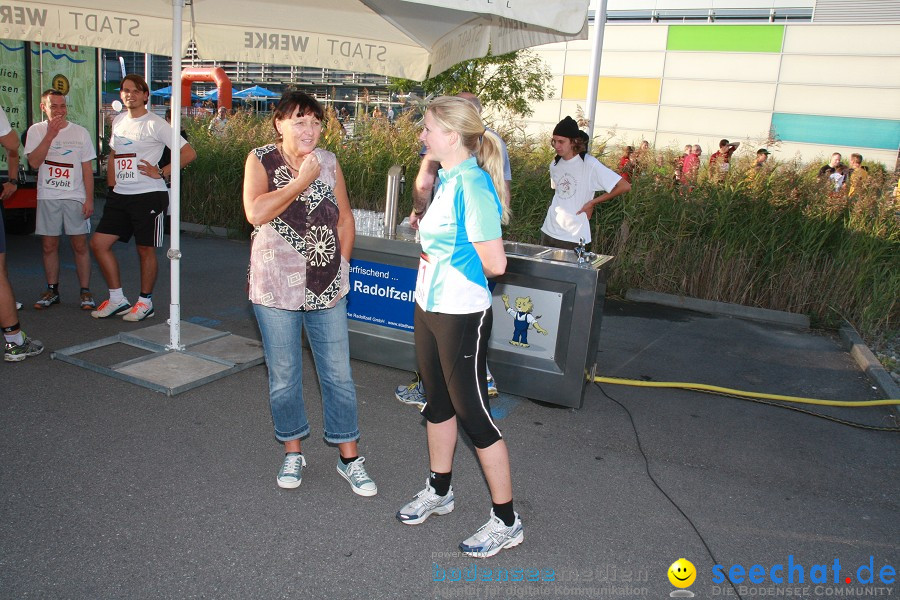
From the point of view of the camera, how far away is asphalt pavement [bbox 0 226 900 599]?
294cm

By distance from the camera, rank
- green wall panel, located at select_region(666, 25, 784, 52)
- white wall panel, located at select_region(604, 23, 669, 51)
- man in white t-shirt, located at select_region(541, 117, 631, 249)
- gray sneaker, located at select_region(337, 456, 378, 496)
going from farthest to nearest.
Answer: white wall panel, located at select_region(604, 23, 669, 51) → green wall panel, located at select_region(666, 25, 784, 52) → man in white t-shirt, located at select_region(541, 117, 631, 249) → gray sneaker, located at select_region(337, 456, 378, 496)

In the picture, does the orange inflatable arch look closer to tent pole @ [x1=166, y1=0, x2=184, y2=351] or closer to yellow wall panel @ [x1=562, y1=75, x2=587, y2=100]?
yellow wall panel @ [x1=562, y1=75, x2=587, y2=100]

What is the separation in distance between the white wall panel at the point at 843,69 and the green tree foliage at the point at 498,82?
40.3 feet

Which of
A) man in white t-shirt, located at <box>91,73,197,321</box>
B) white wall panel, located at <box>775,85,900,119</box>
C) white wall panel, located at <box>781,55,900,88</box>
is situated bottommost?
man in white t-shirt, located at <box>91,73,197,321</box>

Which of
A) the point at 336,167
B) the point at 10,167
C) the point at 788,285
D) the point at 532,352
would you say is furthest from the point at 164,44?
the point at 788,285

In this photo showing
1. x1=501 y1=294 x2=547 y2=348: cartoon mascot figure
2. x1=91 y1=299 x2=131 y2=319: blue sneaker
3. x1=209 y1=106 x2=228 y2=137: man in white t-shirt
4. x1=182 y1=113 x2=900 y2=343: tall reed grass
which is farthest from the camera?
x1=209 y1=106 x2=228 y2=137: man in white t-shirt

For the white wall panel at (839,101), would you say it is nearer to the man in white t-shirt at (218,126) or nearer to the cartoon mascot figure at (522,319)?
the man in white t-shirt at (218,126)

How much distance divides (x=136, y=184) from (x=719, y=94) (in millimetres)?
24424

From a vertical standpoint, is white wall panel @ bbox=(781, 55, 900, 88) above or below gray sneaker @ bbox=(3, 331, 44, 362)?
above

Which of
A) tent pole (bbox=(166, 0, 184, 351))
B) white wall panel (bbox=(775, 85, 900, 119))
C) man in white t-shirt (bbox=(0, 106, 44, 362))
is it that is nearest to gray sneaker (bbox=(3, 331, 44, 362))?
man in white t-shirt (bbox=(0, 106, 44, 362))

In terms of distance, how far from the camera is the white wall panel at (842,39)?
23.2 m

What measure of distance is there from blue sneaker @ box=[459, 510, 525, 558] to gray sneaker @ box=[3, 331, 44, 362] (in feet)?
12.3

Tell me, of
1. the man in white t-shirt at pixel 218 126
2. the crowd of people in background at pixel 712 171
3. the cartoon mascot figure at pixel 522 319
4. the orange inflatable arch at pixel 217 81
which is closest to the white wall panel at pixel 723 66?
the orange inflatable arch at pixel 217 81

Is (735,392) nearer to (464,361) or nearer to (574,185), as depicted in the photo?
(574,185)
